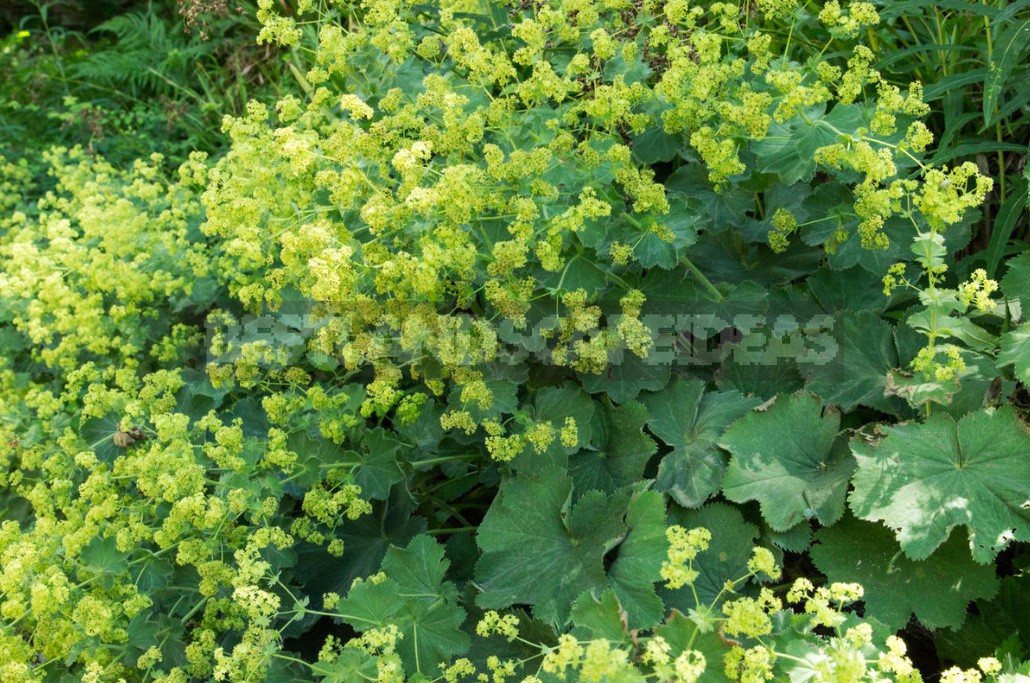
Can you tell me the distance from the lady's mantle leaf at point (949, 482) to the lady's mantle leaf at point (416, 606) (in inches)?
35.4

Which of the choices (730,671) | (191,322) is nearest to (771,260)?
(730,671)

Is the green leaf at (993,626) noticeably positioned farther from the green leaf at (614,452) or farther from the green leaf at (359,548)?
the green leaf at (359,548)

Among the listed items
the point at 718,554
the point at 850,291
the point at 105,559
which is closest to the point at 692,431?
the point at 718,554

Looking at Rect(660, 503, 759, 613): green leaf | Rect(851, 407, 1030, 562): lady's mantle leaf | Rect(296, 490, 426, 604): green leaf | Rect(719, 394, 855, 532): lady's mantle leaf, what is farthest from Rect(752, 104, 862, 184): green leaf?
Rect(296, 490, 426, 604): green leaf

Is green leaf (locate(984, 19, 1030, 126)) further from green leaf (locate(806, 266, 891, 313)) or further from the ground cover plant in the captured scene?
green leaf (locate(806, 266, 891, 313))

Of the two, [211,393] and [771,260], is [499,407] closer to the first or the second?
[771,260]

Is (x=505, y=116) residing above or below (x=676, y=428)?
above

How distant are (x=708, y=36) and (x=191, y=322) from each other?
2090 mm

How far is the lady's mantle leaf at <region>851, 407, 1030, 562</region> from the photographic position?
5.94 ft

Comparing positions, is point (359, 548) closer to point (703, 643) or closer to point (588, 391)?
point (588, 391)

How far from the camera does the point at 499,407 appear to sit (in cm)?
224

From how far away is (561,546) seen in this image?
2176 mm

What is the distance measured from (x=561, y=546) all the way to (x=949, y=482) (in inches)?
33.3

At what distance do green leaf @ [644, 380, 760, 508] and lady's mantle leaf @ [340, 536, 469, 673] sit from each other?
1.86ft
